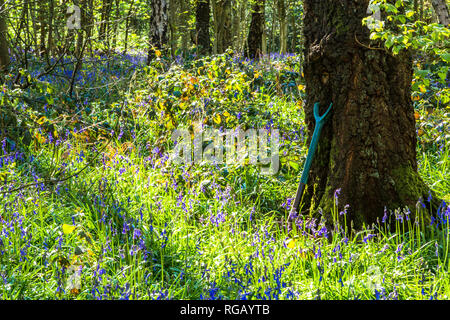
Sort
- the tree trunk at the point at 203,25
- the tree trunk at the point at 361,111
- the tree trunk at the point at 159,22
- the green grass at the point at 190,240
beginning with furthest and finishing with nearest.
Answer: the tree trunk at the point at 203,25 < the tree trunk at the point at 159,22 < the tree trunk at the point at 361,111 < the green grass at the point at 190,240

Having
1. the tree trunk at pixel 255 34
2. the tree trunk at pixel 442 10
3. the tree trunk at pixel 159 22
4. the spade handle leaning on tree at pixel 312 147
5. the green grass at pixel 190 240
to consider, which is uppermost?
the tree trunk at pixel 255 34

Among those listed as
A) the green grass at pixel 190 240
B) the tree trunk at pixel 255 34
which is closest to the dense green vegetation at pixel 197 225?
the green grass at pixel 190 240

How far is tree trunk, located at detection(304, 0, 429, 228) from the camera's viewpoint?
11.1 feet

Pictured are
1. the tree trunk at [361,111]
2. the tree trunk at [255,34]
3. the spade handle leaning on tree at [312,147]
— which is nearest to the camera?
the tree trunk at [361,111]

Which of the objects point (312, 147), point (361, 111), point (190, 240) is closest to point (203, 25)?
point (312, 147)

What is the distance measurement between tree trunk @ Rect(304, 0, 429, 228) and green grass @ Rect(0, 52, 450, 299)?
0.84 ft

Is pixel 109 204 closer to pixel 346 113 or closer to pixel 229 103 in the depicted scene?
pixel 346 113

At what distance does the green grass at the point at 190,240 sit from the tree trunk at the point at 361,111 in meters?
0.26

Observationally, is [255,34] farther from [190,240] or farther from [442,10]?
[190,240]

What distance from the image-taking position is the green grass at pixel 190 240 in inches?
106

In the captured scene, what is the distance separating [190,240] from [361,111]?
5.13ft

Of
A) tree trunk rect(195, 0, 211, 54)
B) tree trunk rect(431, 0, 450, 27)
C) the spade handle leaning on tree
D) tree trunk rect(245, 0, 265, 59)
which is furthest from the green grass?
tree trunk rect(245, 0, 265, 59)

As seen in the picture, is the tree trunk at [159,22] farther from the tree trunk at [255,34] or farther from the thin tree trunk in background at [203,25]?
the tree trunk at [255,34]

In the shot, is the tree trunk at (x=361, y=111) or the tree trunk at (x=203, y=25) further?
the tree trunk at (x=203, y=25)
